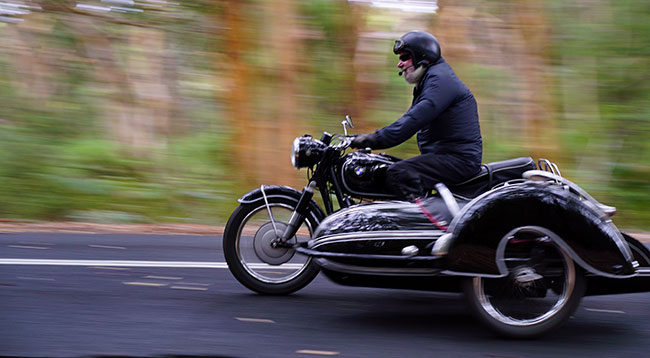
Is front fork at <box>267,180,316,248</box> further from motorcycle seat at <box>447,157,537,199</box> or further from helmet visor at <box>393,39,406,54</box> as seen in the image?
helmet visor at <box>393,39,406,54</box>

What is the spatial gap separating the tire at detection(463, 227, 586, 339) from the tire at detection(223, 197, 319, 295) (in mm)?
1407

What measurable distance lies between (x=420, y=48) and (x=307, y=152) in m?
1.10

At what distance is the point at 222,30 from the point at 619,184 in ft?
22.1

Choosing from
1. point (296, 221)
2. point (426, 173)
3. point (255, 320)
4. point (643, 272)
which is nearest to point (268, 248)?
point (296, 221)

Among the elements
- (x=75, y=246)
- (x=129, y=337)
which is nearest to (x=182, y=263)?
(x=75, y=246)

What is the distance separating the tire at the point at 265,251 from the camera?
5.25 m

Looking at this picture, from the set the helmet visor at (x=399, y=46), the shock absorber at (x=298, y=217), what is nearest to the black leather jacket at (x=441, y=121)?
the helmet visor at (x=399, y=46)

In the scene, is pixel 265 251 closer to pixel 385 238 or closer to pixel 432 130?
pixel 385 238

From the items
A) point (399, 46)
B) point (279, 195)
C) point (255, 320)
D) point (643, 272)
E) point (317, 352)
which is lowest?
point (317, 352)

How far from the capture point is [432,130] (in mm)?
5047

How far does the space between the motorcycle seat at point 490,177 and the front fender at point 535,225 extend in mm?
588

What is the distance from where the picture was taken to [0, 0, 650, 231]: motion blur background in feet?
36.0

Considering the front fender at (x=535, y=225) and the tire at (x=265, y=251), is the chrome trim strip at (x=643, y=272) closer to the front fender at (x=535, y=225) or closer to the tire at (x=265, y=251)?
the front fender at (x=535, y=225)

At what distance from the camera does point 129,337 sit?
426 cm
